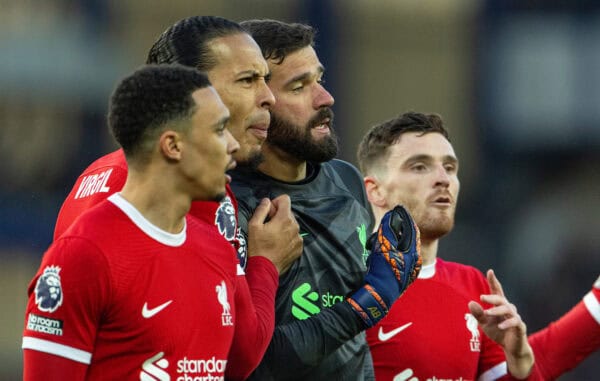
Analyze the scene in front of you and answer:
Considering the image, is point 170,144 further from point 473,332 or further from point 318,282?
point 473,332

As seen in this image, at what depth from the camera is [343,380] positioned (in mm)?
3434

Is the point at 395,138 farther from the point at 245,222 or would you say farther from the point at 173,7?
the point at 173,7

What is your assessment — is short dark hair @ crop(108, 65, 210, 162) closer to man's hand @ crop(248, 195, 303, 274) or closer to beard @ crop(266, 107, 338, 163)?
man's hand @ crop(248, 195, 303, 274)

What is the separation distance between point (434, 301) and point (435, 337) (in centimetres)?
18

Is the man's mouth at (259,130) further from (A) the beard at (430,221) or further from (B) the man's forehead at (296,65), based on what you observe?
(A) the beard at (430,221)

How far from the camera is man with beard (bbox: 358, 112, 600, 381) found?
401 cm

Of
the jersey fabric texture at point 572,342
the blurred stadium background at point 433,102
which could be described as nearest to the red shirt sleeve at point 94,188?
the jersey fabric texture at point 572,342

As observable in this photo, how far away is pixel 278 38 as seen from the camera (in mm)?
3609

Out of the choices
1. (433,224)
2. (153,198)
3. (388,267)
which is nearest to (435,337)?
(433,224)

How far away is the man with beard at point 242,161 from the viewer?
119 inches

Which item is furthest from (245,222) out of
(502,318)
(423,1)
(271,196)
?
(423,1)

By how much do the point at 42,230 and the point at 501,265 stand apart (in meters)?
3.53

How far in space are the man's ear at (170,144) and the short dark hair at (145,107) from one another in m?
0.02

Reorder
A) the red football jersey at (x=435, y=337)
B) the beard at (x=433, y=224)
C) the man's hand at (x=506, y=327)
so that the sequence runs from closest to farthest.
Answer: the man's hand at (x=506, y=327) < the red football jersey at (x=435, y=337) < the beard at (x=433, y=224)
